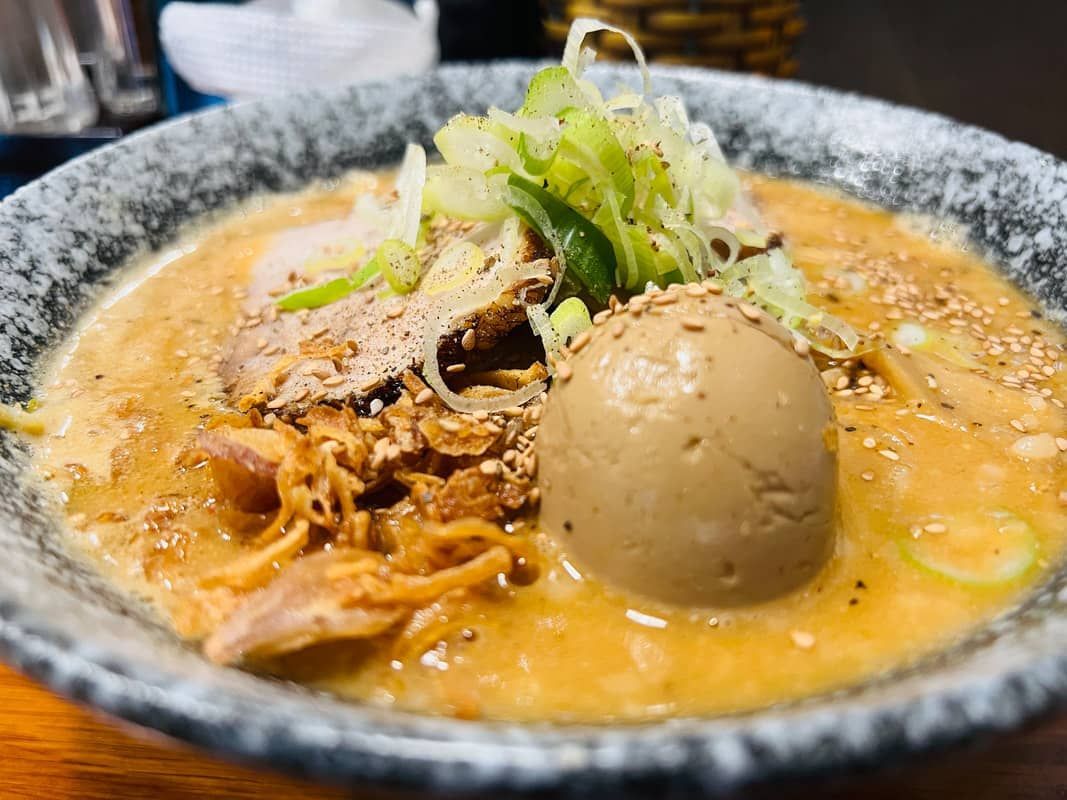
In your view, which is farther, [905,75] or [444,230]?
[905,75]

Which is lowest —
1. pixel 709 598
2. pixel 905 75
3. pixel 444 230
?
pixel 905 75

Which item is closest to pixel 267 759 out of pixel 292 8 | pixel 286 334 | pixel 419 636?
pixel 419 636

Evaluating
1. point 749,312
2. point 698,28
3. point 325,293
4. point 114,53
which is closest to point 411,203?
point 325,293

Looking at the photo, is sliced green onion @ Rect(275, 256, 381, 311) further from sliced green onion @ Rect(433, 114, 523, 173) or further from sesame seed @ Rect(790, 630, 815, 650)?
sesame seed @ Rect(790, 630, 815, 650)

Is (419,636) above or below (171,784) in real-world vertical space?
above

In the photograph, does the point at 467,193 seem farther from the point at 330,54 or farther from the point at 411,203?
the point at 330,54

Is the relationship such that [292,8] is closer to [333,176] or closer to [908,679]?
[333,176]

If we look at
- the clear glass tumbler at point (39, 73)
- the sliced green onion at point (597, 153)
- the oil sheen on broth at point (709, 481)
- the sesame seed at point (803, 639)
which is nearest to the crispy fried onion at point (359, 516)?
the oil sheen on broth at point (709, 481)
